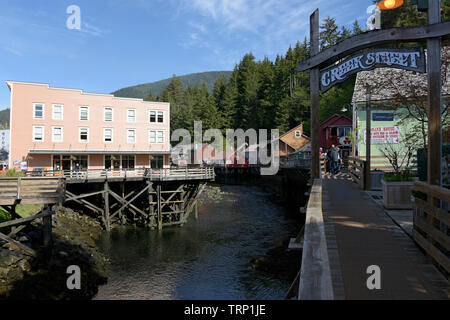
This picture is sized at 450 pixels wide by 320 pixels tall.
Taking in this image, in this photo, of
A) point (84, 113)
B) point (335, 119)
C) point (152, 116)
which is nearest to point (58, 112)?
point (84, 113)

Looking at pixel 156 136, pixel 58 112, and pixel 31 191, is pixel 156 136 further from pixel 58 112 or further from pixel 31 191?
pixel 31 191

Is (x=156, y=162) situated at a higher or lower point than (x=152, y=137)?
lower

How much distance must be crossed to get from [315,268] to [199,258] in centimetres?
1403

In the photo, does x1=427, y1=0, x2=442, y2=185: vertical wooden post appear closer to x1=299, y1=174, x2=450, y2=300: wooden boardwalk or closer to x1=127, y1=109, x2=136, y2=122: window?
x1=299, y1=174, x2=450, y2=300: wooden boardwalk

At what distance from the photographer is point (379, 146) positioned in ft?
82.1

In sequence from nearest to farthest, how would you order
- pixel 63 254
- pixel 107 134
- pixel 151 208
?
pixel 63 254 < pixel 151 208 < pixel 107 134

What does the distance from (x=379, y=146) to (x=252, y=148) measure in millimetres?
36482

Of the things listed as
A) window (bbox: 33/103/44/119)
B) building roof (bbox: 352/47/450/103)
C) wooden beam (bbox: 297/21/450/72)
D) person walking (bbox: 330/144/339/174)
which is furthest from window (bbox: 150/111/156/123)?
wooden beam (bbox: 297/21/450/72)

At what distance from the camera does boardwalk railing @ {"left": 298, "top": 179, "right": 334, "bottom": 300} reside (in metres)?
2.69

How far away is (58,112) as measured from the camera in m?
29.7

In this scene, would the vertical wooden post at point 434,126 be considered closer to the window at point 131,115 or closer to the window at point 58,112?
the window at point 131,115

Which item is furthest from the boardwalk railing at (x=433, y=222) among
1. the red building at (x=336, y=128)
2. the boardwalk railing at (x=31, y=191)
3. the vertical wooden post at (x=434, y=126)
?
the red building at (x=336, y=128)

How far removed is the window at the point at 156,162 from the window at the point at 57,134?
8719 mm

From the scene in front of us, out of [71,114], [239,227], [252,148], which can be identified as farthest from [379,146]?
[252,148]
